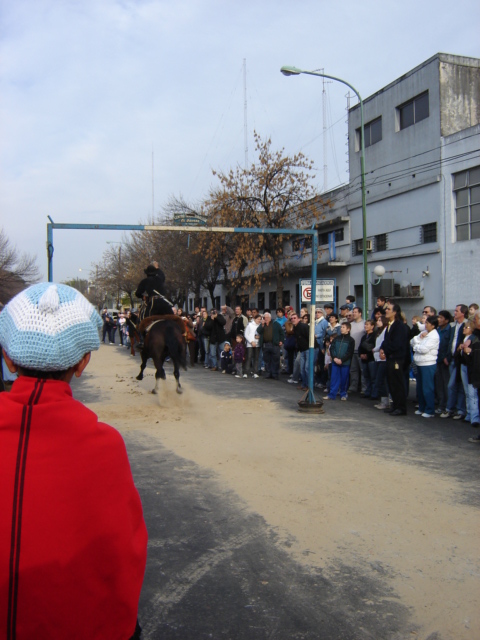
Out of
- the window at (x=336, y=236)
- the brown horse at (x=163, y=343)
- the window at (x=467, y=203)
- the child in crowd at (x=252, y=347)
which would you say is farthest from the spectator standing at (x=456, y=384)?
the window at (x=336, y=236)

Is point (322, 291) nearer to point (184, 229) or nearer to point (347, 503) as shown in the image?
point (184, 229)

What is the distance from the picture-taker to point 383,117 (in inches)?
1110

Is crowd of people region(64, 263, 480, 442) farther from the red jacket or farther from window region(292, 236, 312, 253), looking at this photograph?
window region(292, 236, 312, 253)

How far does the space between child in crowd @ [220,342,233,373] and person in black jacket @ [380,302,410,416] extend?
8.27m

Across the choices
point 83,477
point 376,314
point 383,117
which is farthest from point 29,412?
point 383,117

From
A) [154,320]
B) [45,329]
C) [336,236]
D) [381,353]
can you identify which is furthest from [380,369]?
[336,236]

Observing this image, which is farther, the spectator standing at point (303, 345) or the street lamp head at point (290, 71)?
the street lamp head at point (290, 71)

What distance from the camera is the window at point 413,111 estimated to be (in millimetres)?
25586

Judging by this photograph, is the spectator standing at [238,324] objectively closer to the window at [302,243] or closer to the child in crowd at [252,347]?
the child in crowd at [252,347]

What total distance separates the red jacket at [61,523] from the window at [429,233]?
24.4 meters

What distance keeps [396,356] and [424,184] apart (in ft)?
52.9

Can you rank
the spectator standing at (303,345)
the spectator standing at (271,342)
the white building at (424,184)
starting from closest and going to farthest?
the spectator standing at (303,345)
the spectator standing at (271,342)
the white building at (424,184)

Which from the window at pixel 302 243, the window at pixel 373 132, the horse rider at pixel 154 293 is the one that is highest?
the window at pixel 373 132

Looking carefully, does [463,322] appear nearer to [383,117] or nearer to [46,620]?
[46,620]
